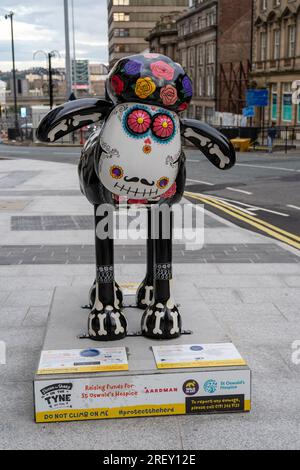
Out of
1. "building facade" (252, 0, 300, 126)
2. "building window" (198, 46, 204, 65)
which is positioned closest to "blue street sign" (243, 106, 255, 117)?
"building facade" (252, 0, 300, 126)

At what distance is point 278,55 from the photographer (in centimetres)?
4228

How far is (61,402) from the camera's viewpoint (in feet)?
14.0

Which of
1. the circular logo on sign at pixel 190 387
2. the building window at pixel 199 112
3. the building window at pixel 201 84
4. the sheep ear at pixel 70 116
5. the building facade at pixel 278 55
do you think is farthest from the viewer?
the building window at pixel 199 112

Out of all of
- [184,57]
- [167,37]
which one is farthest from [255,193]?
[167,37]

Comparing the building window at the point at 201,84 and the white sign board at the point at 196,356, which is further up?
the building window at the point at 201,84

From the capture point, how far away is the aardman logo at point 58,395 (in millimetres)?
4227

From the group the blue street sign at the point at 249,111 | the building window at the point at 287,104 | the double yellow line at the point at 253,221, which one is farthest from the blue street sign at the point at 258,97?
the double yellow line at the point at 253,221

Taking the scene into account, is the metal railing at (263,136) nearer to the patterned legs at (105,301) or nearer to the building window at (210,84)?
the building window at (210,84)

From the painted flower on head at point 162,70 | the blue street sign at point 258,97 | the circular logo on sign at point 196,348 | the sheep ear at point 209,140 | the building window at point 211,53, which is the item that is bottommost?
the circular logo on sign at point 196,348

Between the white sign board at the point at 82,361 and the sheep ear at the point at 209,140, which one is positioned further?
the sheep ear at the point at 209,140

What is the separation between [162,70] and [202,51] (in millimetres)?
60547

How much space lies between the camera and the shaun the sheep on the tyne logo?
4.27m

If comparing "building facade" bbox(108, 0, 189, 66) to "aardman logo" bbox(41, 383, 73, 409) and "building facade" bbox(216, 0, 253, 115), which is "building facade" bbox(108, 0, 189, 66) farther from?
"aardman logo" bbox(41, 383, 73, 409)

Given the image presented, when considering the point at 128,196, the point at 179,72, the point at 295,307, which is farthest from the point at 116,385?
the point at 295,307
